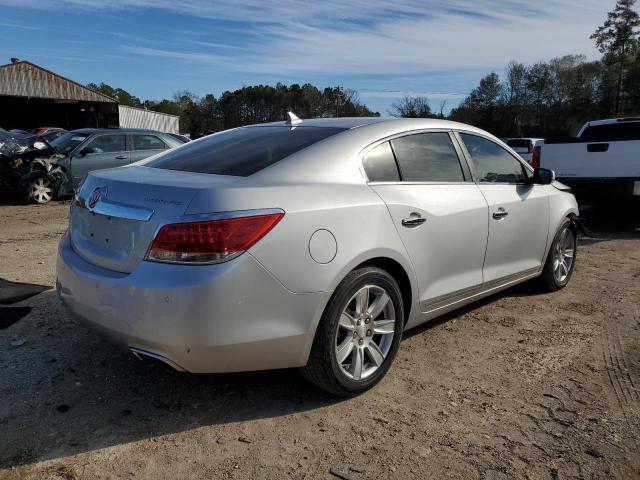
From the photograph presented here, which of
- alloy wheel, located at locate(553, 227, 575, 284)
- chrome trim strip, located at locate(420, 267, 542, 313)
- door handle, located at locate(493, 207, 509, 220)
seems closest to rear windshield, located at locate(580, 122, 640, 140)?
alloy wheel, located at locate(553, 227, 575, 284)

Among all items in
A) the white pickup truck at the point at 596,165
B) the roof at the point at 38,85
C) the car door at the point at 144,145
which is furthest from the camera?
the roof at the point at 38,85

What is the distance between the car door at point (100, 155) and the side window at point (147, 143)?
0.81 feet

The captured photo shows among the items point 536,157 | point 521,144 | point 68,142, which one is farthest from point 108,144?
point 521,144

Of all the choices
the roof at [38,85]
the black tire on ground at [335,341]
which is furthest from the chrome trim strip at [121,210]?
the roof at [38,85]

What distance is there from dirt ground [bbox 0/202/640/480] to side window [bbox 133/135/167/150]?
8.20 m

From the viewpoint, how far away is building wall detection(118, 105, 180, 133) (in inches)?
1838

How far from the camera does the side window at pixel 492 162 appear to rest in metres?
4.27

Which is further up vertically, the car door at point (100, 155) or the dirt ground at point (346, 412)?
the car door at point (100, 155)

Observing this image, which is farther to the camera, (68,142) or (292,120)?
(68,142)

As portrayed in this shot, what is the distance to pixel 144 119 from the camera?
164 ft

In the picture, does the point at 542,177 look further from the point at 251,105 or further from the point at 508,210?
the point at 251,105

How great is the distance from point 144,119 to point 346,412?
167ft

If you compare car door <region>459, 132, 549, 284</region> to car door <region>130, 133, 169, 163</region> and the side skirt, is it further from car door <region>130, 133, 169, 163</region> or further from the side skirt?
car door <region>130, 133, 169, 163</region>

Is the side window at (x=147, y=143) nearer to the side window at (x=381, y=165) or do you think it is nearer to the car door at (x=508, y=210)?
the car door at (x=508, y=210)
